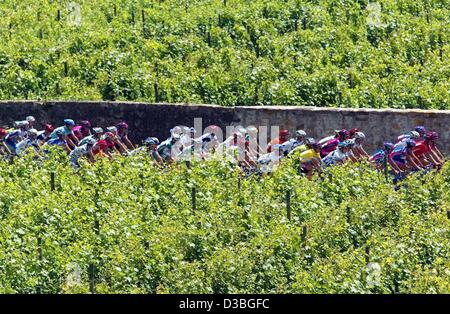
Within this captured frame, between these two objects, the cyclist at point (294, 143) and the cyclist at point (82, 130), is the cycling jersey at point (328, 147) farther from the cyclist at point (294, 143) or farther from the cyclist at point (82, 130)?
the cyclist at point (82, 130)

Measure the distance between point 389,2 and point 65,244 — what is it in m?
17.6

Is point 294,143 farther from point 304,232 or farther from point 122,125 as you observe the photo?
point 304,232

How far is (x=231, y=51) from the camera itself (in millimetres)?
42312

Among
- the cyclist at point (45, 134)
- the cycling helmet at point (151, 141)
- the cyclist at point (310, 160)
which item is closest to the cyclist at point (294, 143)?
the cyclist at point (310, 160)

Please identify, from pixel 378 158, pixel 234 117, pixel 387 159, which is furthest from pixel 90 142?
pixel 387 159

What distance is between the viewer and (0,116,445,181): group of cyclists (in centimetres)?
3494

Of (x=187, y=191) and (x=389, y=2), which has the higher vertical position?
(x=389, y=2)

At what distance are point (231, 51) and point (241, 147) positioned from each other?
6.90 m

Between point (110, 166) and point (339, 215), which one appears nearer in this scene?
point (339, 215)

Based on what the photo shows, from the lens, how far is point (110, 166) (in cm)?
3450
